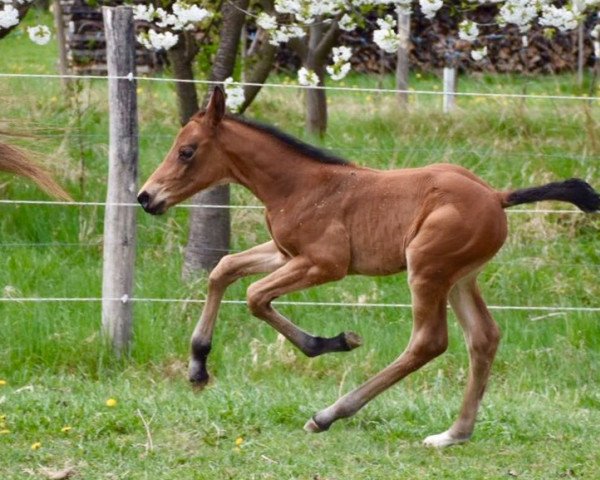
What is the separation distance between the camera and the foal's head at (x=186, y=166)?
6.07 metres

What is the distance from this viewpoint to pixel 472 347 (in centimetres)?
614

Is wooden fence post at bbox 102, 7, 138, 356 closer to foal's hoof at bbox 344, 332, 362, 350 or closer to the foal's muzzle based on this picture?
the foal's muzzle

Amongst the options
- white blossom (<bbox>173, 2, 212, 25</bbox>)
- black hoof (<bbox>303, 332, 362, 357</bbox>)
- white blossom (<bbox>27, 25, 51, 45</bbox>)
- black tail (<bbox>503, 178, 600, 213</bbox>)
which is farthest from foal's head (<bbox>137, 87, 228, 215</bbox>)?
white blossom (<bbox>27, 25, 51, 45</bbox>)

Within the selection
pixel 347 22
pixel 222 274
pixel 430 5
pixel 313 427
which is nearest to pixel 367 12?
pixel 347 22

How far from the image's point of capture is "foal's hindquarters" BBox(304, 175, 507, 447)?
5785 mm

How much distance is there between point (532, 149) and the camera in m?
10.8

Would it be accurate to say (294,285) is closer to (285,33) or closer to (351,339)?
(351,339)

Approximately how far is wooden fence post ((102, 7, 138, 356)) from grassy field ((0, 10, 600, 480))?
315 mm

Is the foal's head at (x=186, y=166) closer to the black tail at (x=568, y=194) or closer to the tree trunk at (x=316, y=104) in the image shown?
the black tail at (x=568, y=194)

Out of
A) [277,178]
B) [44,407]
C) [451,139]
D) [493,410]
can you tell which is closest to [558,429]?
[493,410]

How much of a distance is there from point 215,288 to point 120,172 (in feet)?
5.73

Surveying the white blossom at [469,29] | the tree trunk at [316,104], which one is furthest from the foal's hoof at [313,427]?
the tree trunk at [316,104]

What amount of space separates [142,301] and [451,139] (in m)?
3.76

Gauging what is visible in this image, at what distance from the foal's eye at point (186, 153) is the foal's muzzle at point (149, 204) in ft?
0.74
